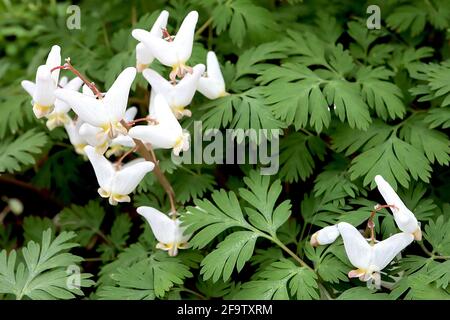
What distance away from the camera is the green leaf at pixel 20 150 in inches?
105

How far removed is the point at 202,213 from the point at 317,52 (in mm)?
1011

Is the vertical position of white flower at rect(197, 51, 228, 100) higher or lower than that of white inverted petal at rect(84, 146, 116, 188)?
higher

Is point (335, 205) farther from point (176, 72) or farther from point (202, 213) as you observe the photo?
point (176, 72)

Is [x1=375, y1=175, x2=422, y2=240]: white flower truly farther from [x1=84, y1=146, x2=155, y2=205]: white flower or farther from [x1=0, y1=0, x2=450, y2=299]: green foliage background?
[x1=84, y1=146, x2=155, y2=205]: white flower

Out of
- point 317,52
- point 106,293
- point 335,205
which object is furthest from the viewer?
point 317,52

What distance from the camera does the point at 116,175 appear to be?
87.3 inches

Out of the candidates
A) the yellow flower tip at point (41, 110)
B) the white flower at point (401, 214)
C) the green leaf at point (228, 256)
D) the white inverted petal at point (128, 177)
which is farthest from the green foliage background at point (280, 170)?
the yellow flower tip at point (41, 110)

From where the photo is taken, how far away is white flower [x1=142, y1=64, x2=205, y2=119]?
7.72 feet

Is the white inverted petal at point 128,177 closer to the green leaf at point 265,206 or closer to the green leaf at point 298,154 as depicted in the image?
the green leaf at point 265,206

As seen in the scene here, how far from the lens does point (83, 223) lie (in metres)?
2.89

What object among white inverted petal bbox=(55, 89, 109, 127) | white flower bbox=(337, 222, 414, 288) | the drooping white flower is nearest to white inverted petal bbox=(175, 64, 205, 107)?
the drooping white flower

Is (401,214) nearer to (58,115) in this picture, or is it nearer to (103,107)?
(103,107)

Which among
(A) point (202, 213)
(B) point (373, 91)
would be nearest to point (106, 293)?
(A) point (202, 213)

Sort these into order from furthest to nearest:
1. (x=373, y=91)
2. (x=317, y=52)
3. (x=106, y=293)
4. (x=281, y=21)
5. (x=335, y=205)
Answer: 1. (x=281, y=21)
2. (x=317, y=52)
3. (x=373, y=91)
4. (x=335, y=205)
5. (x=106, y=293)
